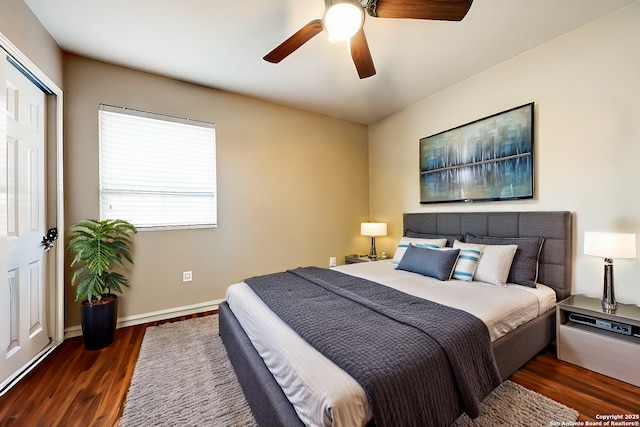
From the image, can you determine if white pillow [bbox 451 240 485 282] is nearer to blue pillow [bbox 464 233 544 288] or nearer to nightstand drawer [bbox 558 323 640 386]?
blue pillow [bbox 464 233 544 288]

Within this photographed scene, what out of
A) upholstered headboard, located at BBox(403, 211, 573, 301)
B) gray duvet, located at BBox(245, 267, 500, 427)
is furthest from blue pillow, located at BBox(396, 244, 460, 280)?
gray duvet, located at BBox(245, 267, 500, 427)

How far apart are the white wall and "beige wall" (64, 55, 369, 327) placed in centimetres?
Answer: 201

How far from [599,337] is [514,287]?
0.56 meters

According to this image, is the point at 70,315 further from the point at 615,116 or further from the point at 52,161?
the point at 615,116

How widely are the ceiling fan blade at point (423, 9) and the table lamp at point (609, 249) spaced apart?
183 centimetres

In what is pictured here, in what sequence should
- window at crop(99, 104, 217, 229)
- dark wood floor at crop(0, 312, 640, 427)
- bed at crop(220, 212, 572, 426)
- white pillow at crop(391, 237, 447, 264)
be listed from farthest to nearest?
white pillow at crop(391, 237, 447, 264), window at crop(99, 104, 217, 229), dark wood floor at crop(0, 312, 640, 427), bed at crop(220, 212, 572, 426)

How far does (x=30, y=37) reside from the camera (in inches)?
77.9

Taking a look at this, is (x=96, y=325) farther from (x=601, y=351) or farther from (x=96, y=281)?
(x=601, y=351)

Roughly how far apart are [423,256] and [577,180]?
1425 millimetres

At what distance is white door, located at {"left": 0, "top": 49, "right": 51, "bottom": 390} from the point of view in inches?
68.6

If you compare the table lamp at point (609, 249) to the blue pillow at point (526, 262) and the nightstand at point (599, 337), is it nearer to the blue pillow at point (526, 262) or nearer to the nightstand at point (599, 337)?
the nightstand at point (599, 337)

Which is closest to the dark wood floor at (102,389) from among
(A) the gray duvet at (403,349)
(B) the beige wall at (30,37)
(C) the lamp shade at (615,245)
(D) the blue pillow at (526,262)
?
(D) the blue pillow at (526,262)

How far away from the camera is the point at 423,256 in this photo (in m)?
2.67

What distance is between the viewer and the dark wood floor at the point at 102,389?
61.5 inches
